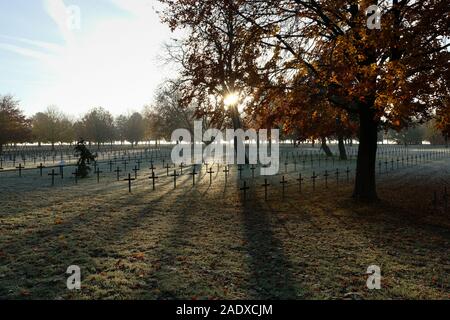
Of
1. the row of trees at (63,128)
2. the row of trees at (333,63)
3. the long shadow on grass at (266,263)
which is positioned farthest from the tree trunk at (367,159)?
the row of trees at (63,128)

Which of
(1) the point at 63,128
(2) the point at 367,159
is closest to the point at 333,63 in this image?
(2) the point at 367,159

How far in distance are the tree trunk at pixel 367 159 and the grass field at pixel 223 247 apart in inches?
22.3

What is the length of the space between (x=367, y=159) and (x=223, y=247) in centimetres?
798

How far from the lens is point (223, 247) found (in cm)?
770

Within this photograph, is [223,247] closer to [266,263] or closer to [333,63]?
[266,263]

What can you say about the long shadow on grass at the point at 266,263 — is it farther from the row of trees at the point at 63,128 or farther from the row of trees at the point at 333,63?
the row of trees at the point at 63,128

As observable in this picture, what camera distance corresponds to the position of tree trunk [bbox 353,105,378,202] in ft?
41.4

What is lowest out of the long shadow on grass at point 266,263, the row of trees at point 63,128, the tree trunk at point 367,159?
the long shadow on grass at point 266,263

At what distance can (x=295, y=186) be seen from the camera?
58.6 ft

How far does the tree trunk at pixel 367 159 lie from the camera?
12.6 metres

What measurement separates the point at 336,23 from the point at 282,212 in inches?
281

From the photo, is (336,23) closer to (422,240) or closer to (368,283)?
(422,240)

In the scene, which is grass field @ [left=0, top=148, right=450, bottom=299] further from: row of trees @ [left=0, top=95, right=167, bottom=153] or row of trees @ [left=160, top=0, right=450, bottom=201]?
row of trees @ [left=0, top=95, right=167, bottom=153]

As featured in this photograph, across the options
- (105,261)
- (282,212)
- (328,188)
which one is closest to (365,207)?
(282,212)
